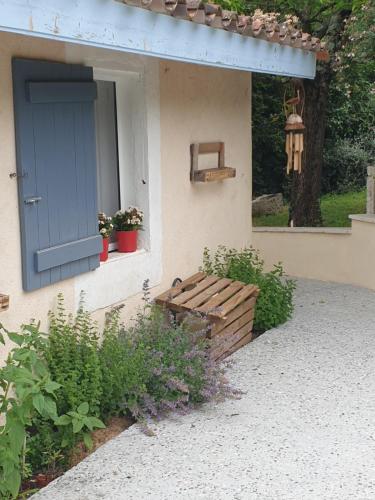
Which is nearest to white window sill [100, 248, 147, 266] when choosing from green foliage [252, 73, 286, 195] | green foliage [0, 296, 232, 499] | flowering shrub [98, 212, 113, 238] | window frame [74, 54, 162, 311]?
window frame [74, 54, 162, 311]

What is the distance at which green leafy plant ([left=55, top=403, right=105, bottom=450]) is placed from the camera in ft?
13.2

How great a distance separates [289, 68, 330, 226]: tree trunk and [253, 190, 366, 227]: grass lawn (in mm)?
1290

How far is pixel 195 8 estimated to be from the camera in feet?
16.5

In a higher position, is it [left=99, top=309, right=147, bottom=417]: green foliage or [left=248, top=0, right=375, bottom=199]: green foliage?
[left=248, top=0, right=375, bottom=199]: green foliage

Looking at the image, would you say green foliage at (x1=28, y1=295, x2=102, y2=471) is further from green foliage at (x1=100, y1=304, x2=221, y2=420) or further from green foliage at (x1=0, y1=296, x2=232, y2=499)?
green foliage at (x1=100, y1=304, x2=221, y2=420)

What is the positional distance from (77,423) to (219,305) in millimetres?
2290

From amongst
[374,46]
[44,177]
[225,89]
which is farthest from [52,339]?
[374,46]

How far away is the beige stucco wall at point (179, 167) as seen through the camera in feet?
14.9

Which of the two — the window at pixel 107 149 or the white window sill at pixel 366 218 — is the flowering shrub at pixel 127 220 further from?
the white window sill at pixel 366 218

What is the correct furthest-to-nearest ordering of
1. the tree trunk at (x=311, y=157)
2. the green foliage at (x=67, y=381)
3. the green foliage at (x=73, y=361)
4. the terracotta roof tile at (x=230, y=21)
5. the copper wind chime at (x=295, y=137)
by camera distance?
the tree trunk at (x=311, y=157)
the copper wind chime at (x=295, y=137)
the terracotta roof tile at (x=230, y=21)
the green foliage at (x=73, y=361)
the green foliage at (x=67, y=381)

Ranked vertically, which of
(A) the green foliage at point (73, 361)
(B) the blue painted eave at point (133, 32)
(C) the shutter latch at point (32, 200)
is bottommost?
(A) the green foliage at point (73, 361)

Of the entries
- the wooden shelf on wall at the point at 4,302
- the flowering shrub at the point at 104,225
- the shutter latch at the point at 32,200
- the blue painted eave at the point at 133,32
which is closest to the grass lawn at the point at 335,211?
the blue painted eave at the point at 133,32

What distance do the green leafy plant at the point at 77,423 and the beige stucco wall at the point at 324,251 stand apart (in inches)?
209

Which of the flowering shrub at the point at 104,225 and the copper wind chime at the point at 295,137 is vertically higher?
the copper wind chime at the point at 295,137
